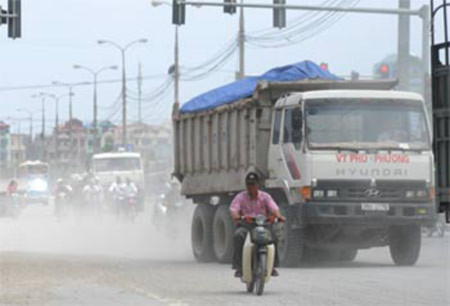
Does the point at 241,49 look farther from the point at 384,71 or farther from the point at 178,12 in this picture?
the point at 178,12

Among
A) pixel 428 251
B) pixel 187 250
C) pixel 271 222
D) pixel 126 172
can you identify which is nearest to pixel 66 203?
pixel 126 172

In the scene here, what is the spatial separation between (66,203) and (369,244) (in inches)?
1303

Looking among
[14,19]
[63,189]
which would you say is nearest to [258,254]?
[14,19]

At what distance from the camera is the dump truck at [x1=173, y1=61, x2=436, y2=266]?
21.1m

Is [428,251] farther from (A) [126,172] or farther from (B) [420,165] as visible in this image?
(A) [126,172]

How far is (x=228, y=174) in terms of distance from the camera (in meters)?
23.9

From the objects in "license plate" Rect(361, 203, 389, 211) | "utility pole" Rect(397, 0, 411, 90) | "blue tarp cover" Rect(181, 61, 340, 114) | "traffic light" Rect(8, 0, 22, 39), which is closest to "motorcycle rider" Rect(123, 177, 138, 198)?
"utility pole" Rect(397, 0, 411, 90)

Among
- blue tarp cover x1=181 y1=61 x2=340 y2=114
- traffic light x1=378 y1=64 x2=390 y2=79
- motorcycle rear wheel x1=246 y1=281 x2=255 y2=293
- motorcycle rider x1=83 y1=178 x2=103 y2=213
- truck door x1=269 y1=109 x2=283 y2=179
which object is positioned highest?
traffic light x1=378 y1=64 x2=390 y2=79

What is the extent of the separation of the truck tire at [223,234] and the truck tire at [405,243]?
2840mm

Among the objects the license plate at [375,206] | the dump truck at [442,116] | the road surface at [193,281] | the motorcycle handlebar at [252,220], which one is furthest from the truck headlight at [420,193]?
the dump truck at [442,116]

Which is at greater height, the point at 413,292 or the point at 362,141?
the point at 362,141

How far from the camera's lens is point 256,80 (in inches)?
958

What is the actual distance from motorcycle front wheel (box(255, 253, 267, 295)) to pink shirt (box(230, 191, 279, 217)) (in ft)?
2.34

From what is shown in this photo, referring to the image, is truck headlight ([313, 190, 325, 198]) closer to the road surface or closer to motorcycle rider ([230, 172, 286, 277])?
the road surface
